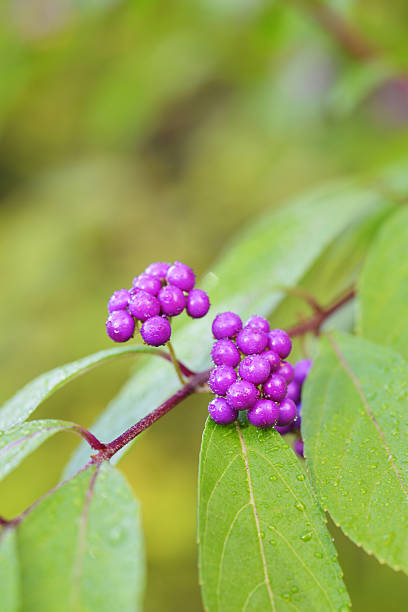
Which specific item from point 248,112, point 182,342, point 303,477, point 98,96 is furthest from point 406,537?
point 248,112

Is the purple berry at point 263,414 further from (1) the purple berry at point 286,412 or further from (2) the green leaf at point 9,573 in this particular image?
(2) the green leaf at point 9,573

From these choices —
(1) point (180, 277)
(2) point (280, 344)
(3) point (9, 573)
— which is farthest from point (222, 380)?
(3) point (9, 573)

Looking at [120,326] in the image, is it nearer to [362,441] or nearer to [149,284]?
[149,284]

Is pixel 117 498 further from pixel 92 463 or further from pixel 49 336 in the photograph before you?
pixel 49 336

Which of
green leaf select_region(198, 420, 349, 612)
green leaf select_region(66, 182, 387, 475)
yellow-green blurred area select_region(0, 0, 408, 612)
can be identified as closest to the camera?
green leaf select_region(198, 420, 349, 612)

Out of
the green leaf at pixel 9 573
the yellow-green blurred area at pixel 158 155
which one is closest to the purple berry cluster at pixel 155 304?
the green leaf at pixel 9 573

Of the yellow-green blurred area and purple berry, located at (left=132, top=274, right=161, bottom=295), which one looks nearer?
purple berry, located at (left=132, top=274, right=161, bottom=295)

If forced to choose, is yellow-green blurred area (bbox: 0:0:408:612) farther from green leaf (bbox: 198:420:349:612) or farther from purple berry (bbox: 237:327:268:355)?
green leaf (bbox: 198:420:349:612)

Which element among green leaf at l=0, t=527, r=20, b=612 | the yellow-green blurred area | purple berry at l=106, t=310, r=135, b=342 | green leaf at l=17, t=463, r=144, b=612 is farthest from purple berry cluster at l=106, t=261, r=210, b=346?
the yellow-green blurred area
